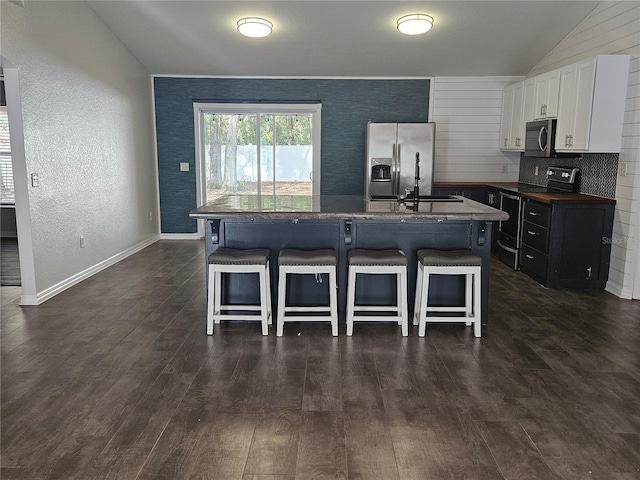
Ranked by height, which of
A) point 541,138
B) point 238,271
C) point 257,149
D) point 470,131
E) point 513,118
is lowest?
point 238,271

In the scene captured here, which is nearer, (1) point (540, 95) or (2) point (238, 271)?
(2) point (238, 271)

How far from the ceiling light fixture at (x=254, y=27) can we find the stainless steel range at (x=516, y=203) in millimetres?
3288

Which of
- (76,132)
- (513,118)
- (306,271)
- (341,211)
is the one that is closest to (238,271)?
(306,271)

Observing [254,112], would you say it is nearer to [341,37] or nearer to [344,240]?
[341,37]

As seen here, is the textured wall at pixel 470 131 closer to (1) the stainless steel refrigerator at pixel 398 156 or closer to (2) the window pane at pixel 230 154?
(1) the stainless steel refrigerator at pixel 398 156

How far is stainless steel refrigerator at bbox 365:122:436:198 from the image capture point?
6.54 metres

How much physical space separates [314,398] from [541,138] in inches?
167

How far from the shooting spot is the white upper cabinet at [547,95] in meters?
5.19

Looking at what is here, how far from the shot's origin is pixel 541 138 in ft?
17.8

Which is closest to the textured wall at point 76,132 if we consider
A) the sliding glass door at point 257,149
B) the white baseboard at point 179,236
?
the white baseboard at point 179,236

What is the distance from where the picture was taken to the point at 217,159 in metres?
7.46

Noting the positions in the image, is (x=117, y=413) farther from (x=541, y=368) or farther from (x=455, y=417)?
(x=541, y=368)

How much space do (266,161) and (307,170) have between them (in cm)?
63

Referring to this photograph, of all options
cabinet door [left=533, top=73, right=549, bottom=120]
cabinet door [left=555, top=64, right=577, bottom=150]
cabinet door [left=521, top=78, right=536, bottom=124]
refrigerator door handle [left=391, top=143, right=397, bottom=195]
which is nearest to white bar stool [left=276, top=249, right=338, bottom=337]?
cabinet door [left=555, top=64, right=577, bottom=150]
